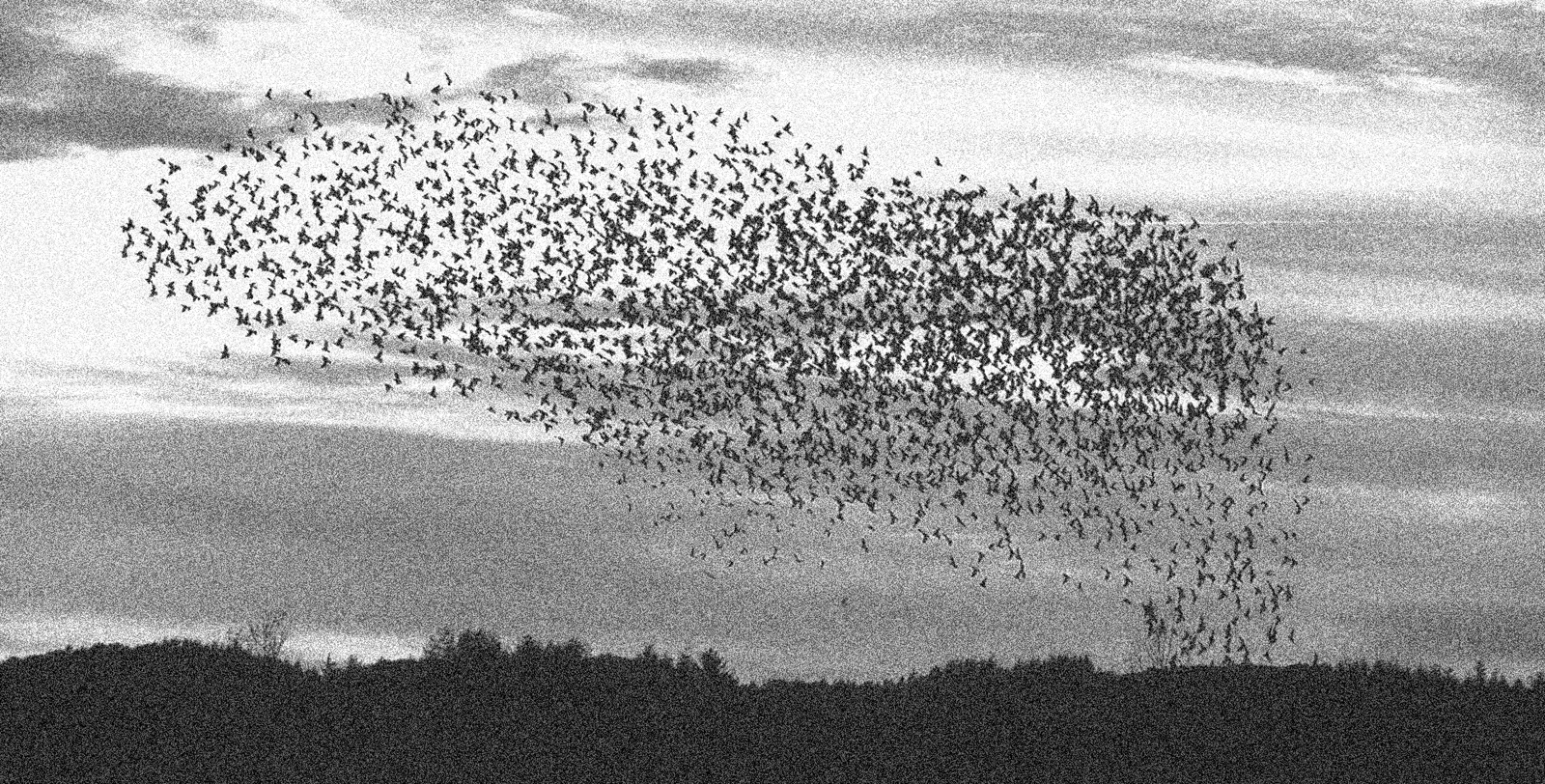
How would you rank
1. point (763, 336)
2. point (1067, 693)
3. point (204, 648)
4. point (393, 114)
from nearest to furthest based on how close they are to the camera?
point (393, 114)
point (763, 336)
point (1067, 693)
point (204, 648)

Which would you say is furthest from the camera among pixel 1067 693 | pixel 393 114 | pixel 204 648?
pixel 204 648

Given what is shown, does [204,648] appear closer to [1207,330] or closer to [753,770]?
[753,770]

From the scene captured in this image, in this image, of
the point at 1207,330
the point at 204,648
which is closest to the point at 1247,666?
the point at 1207,330

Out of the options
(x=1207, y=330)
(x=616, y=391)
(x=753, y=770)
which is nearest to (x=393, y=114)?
(x=616, y=391)

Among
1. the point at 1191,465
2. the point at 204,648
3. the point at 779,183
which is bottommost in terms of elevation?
the point at 204,648

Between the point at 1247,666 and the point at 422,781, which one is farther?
the point at 1247,666

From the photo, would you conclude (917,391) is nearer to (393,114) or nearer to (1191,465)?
(1191,465)

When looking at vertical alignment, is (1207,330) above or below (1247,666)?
above
